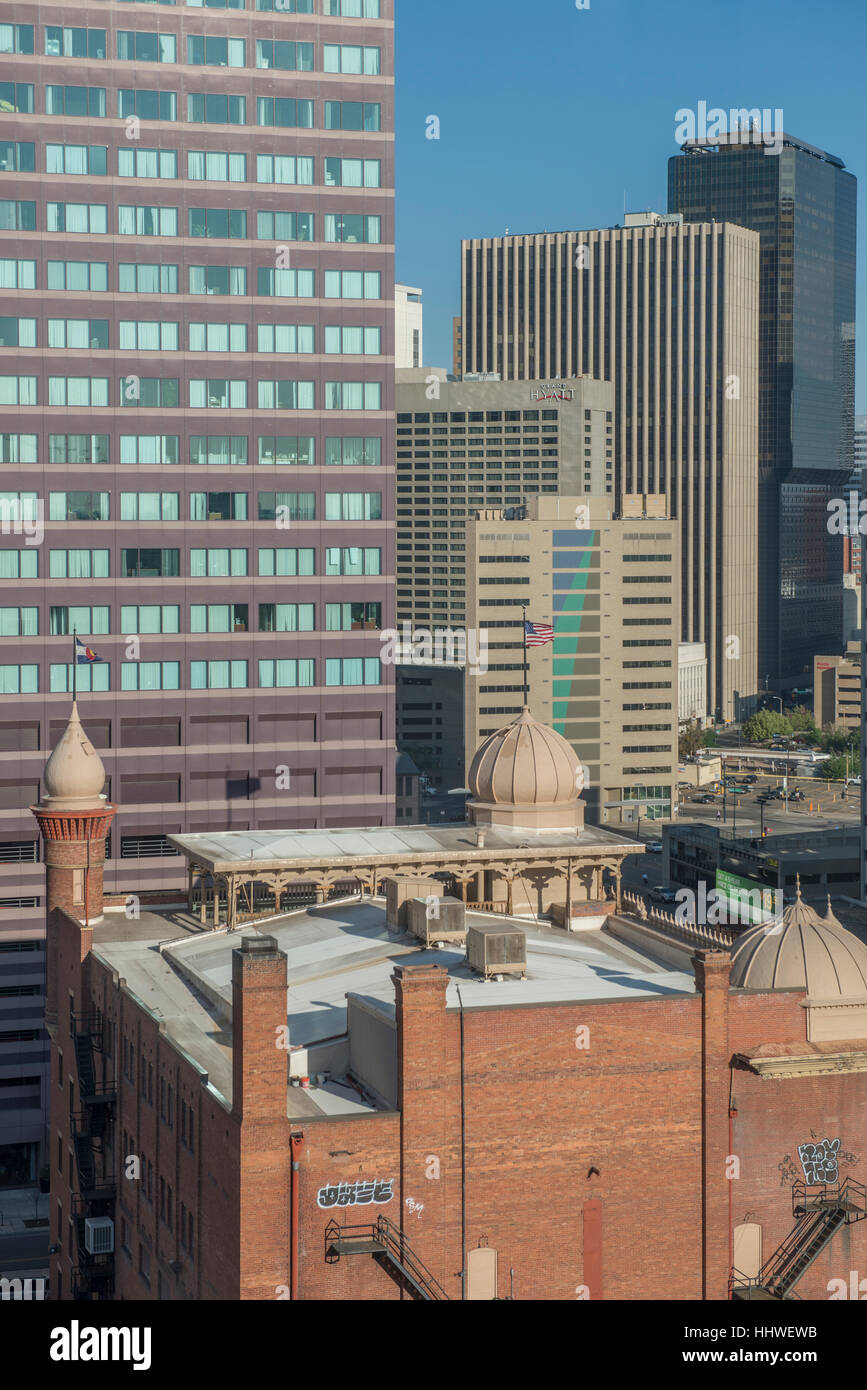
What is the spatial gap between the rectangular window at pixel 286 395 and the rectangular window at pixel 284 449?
1466mm

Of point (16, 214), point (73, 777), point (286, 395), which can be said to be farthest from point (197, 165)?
point (73, 777)

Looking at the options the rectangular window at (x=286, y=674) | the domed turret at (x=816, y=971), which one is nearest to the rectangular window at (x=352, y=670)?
the rectangular window at (x=286, y=674)

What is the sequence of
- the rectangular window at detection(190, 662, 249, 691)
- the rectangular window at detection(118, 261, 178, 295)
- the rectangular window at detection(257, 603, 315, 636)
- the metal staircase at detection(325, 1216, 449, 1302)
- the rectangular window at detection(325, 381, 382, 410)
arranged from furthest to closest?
the rectangular window at detection(257, 603, 315, 636)
the rectangular window at detection(190, 662, 249, 691)
the rectangular window at detection(325, 381, 382, 410)
the rectangular window at detection(118, 261, 178, 295)
the metal staircase at detection(325, 1216, 449, 1302)

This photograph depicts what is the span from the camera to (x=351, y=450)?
95.5 meters

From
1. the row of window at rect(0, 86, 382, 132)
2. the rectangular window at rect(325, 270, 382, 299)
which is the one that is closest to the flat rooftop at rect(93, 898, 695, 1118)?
the rectangular window at rect(325, 270, 382, 299)

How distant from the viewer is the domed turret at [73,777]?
6450 centimetres

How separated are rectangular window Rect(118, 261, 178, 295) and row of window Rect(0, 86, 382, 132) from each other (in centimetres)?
702

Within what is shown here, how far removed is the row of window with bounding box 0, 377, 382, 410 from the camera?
9275cm

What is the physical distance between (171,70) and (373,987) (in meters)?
58.7

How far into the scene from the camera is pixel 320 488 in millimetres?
95250

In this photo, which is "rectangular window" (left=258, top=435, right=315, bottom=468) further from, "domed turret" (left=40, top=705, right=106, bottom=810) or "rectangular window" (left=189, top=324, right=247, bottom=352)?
"domed turret" (left=40, top=705, right=106, bottom=810)

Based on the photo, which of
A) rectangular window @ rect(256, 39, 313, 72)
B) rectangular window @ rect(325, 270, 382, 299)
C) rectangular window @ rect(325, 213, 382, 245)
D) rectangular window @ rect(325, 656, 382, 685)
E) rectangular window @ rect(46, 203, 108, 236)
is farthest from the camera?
rectangular window @ rect(325, 656, 382, 685)

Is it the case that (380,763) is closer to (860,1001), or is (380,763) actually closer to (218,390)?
(218,390)
